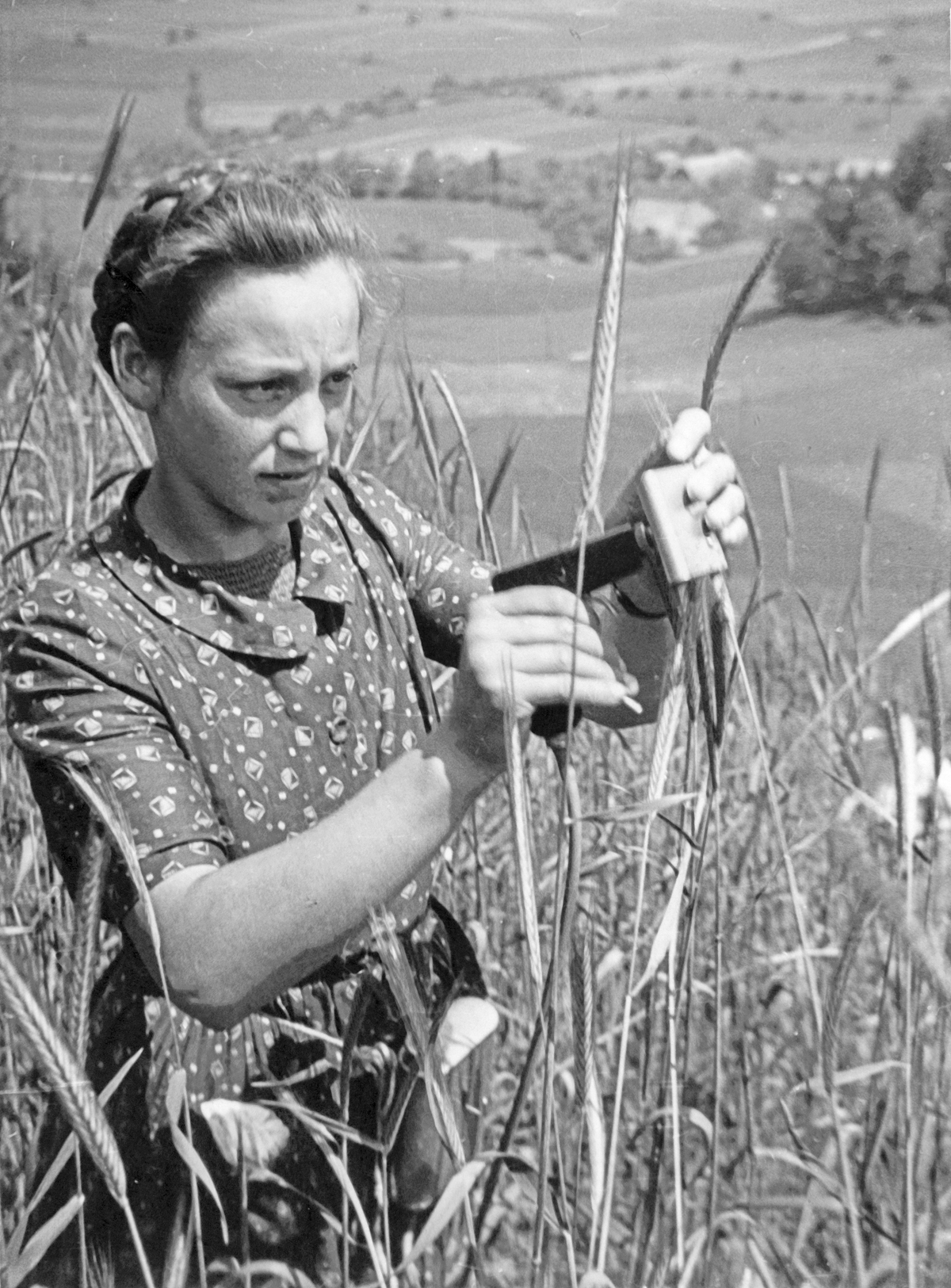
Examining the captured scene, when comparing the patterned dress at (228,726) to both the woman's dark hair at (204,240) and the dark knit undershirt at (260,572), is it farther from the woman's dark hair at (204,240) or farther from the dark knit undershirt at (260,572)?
the woman's dark hair at (204,240)

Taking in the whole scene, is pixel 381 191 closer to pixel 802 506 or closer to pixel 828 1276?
pixel 802 506

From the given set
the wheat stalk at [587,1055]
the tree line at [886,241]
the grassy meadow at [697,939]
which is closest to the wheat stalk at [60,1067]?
the grassy meadow at [697,939]

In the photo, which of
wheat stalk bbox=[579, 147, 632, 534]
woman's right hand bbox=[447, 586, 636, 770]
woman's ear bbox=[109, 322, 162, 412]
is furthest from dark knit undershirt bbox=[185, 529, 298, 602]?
wheat stalk bbox=[579, 147, 632, 534]

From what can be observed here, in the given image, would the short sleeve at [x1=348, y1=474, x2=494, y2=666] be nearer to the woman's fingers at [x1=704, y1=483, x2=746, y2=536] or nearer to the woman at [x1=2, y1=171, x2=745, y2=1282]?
the woman at [x1=2, y1=171, x2=745, y2=1282]

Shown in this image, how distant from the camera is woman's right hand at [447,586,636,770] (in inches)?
28.7

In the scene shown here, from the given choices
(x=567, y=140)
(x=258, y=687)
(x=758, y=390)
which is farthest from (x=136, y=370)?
(x=758, y=390)

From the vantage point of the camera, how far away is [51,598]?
0.90 m

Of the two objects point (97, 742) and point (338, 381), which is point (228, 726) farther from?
point (338, 381)

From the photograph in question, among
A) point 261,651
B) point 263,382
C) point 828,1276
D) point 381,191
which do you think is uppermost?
point 381,191

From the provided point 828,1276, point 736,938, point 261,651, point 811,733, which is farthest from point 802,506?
point 828,1276

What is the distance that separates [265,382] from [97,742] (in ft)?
0.74

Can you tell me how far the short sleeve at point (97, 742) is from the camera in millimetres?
838

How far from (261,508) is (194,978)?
276mm

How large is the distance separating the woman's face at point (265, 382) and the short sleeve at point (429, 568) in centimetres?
18
